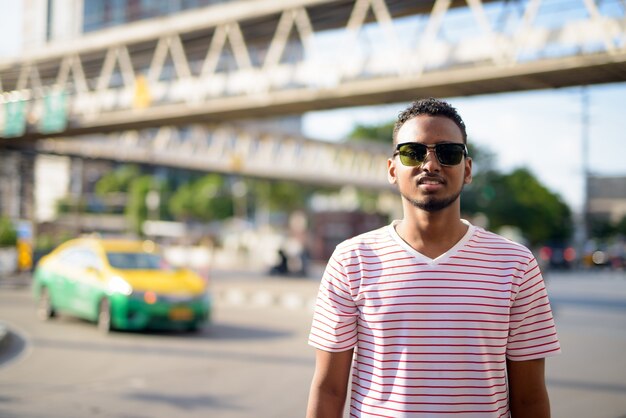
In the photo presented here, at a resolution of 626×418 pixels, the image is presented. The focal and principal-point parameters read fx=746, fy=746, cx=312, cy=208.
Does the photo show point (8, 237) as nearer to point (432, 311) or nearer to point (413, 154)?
point (413, 154)

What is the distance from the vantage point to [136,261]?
12.9 metres

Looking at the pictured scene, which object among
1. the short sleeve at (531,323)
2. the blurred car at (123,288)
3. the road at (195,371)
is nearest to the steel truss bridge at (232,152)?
the blurred car at (123,288)

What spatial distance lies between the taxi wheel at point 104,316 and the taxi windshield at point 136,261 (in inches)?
28.0

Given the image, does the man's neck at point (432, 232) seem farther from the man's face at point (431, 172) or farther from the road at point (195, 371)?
the road at point (195, 371)

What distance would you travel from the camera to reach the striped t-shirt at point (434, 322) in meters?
2.37

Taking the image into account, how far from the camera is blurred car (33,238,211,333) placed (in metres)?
11.7

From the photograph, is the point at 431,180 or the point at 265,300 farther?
the point at 265,300

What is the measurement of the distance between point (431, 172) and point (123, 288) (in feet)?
32.3

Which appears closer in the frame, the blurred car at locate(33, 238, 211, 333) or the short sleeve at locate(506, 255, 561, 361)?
the short sleeve at locate(506, 255, 561, 361)

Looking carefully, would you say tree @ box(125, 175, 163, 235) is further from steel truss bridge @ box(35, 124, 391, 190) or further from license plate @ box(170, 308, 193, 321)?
license plate @ box(170, 308, 193, 321)

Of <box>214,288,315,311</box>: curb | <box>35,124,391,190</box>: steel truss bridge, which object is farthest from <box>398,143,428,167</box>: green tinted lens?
<box>35,124,391,190</box>: steel truss bridge

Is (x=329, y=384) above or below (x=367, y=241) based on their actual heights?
below

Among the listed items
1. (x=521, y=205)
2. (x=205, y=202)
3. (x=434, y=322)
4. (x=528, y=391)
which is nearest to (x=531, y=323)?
(x=528, y=391)

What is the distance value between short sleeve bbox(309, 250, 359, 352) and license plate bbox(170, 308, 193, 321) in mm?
9698
